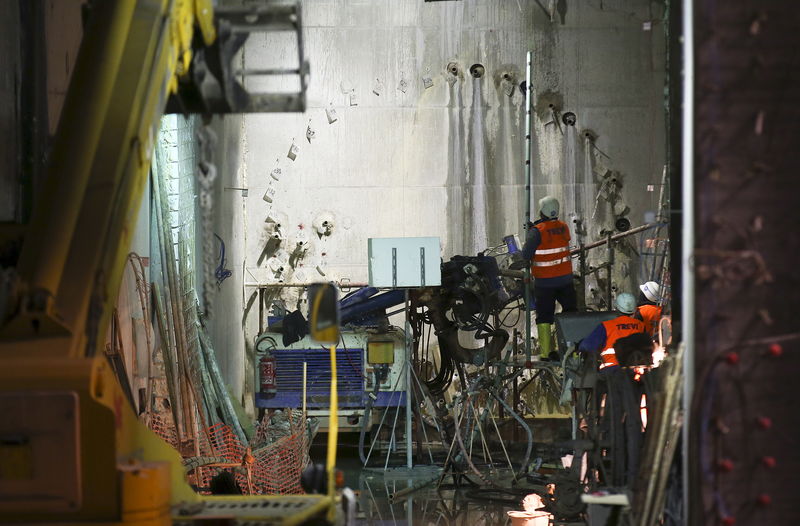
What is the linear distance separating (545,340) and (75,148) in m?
8.70

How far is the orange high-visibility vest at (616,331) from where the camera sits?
34.8 feet

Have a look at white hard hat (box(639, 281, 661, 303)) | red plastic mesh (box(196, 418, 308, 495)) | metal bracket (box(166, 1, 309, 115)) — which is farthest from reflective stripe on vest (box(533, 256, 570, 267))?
metal bracket (box(166, 1, 309, 115))

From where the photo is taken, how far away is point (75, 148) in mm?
5625

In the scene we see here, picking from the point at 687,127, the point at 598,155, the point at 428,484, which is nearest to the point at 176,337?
the point at 428,484

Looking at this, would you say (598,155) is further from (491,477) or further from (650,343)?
(650,343)

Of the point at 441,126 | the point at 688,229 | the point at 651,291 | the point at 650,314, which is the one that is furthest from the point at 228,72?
the point at 441,126

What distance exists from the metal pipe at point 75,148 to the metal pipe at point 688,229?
2.80 m

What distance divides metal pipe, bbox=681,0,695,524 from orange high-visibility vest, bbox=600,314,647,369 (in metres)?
4.69

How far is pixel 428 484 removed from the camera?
12461 mm

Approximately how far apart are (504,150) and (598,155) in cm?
140

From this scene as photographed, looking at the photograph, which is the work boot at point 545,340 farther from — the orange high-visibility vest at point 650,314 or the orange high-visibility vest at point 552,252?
the orange high-visibility vest at point 650,314

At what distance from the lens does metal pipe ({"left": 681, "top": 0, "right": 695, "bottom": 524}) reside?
584 centimetres

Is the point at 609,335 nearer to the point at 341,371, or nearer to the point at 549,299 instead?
the point at 549,299

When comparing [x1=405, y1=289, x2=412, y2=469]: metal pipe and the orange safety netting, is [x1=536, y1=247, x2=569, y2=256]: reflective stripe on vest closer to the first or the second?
[x1=405, y1=289, x2=412, y2=469]: metal pipe
